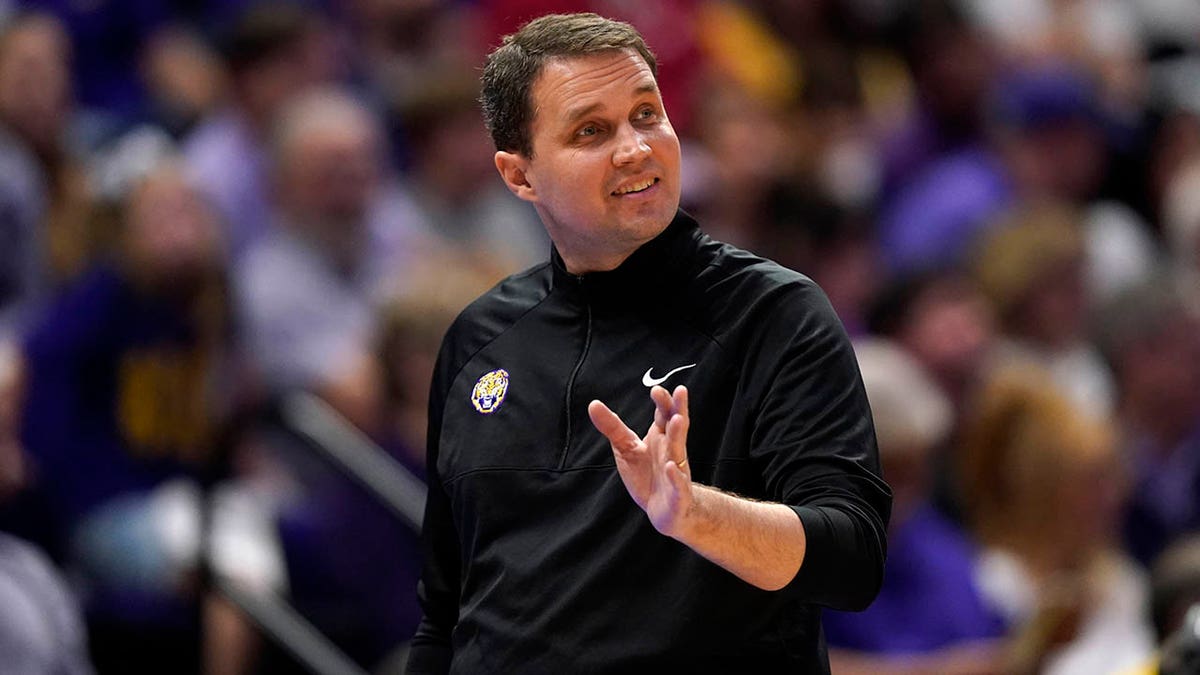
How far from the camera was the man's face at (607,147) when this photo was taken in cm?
257

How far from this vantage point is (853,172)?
27.1 feet

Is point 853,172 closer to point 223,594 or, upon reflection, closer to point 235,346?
point 235,346

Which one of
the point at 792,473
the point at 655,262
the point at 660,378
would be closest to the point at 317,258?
the point at 655,262

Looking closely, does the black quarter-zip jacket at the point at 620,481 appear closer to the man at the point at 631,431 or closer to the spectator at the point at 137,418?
the man at the point at 631,431

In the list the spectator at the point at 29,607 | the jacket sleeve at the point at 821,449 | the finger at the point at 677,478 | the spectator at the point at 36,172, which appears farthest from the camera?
the spectator at the point at 36,172

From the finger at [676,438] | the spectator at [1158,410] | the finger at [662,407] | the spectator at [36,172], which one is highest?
the finger at [662,407]

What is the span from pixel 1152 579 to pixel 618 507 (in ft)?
8.39

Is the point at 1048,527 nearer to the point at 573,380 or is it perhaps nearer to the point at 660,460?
the point at 573,380

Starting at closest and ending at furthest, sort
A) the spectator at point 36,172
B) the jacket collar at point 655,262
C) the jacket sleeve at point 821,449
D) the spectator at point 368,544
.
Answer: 1. the jacket sleeve at point 821,449
2. the jacket collar at point 655,262
3. the spectator at point 368,544
4. the spectator at point 36,172

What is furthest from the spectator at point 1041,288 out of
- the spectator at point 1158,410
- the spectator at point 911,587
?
the spectator at point 911,587

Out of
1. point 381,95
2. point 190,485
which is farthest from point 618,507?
point 381,95

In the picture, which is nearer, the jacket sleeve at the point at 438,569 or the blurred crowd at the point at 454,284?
the jacket sleeve at the point at 438,569

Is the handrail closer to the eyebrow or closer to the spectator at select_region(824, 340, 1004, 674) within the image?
the spectator at select_region(824, 340, 1004, 674)

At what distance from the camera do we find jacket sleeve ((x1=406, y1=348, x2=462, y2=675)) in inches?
111
